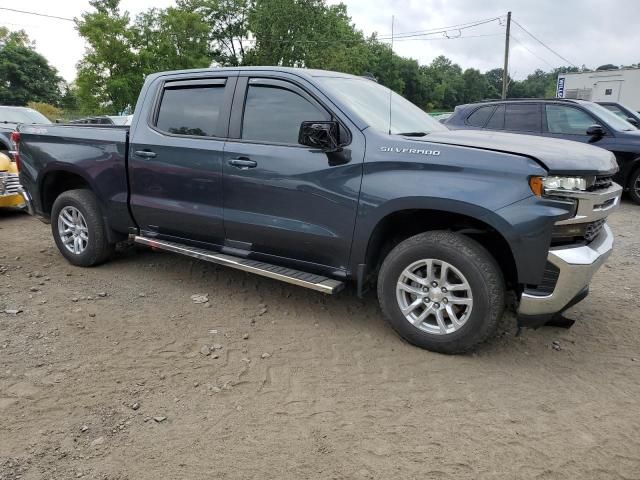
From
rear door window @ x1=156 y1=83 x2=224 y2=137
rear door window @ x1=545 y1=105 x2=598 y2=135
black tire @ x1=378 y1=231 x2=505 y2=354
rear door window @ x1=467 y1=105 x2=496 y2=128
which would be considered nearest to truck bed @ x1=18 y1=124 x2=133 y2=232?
rear door window @ x1=156 y1=83 x2=224 y2=137

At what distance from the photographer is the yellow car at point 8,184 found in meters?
7.60

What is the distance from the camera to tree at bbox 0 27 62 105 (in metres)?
56.3

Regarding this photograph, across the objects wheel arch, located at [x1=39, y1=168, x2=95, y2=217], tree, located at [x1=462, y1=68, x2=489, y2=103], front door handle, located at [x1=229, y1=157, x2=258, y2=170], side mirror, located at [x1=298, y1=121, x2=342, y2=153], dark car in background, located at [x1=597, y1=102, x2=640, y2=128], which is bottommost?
wheel arch, located at [x1=39, y1=168, x2=95, y2=217]

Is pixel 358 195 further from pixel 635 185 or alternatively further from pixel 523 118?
pixel 635 185

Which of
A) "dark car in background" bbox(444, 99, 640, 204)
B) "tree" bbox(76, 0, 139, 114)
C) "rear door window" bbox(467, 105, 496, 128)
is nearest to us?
"dark car in background" bbox(444, 99, 640, 204)

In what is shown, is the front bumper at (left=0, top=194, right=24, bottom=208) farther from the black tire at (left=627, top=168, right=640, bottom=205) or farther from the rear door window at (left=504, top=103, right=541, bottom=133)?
the black tire at (left=627, top=168, right=640, bottom=205)

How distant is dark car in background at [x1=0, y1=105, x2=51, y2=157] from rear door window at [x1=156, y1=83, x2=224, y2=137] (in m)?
5.91

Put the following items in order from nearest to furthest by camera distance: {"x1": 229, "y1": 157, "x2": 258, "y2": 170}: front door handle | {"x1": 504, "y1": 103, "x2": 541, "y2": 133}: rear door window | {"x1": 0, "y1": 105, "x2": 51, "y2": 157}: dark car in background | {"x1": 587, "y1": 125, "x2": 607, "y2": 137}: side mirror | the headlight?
the headlight → {"x1": 229, "y1": 157, "x2": 258, "y2": 170}: front door handle → {"x1": 587, "y1": 125, "x2": 607, "y2": 137}: side mirror → {"x1": 504, "y1": 103, "x2": 541, "y2": 133}: rear door window → {"x1": 0, "y1": 105, "x2": 51, "y2": 157}: dark car in background

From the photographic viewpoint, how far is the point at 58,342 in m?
3.68

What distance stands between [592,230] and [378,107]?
180 centimetres

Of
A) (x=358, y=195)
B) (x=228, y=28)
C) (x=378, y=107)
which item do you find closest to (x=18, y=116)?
(x=378, y=107)

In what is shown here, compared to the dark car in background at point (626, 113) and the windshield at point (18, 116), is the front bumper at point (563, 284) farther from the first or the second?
the windshield at point (18, 116)

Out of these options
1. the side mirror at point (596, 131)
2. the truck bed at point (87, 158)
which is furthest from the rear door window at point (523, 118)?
the truck bed at point (87, 158)

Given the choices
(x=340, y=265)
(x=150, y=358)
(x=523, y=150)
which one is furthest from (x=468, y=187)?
(x=150, y=358)
